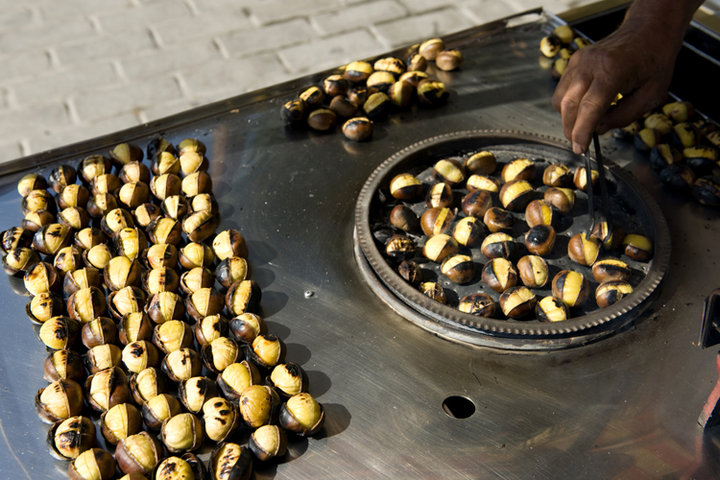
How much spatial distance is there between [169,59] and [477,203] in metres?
2.21

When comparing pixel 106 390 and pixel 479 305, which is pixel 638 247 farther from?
pixel 106 390

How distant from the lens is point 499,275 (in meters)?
1.43

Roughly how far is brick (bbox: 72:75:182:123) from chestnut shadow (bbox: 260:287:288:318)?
1.88 meters

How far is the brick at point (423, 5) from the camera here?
356cm

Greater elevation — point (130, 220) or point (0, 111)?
point (130, 220)

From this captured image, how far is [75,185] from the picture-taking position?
1.71m

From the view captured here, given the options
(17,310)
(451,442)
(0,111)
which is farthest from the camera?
(0,111)

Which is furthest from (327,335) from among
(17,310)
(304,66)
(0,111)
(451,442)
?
(0,111)

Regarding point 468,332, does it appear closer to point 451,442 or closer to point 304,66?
point 451,442

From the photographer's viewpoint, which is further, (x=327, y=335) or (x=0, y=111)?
(x=0, y=111)

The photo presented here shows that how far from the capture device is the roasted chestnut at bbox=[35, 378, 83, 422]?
4.16 feet

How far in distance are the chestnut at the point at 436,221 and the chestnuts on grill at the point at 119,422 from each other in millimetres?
727

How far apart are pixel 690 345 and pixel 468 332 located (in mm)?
436

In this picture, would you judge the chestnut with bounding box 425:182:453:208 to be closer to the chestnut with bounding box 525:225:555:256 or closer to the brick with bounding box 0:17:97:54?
the chestnut with bounding box 525:225:555:256
